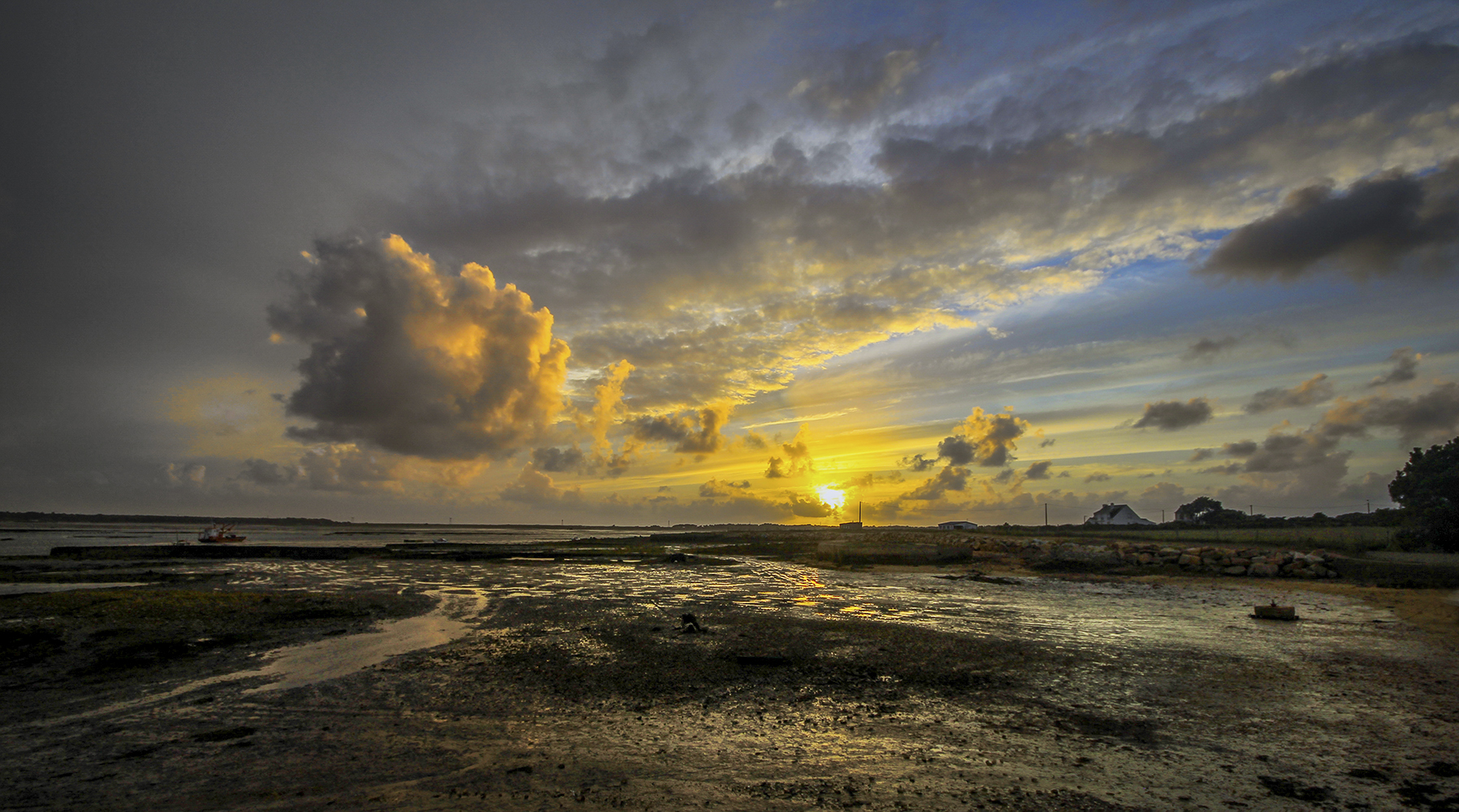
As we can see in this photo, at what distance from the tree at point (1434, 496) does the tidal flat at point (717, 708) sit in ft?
73.1

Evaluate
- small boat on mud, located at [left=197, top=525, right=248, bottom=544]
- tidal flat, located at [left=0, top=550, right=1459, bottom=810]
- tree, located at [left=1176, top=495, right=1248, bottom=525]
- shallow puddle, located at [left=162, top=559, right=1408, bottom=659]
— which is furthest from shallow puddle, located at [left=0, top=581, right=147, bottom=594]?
tree, located at [left=1176, top=495, right=1248, bottom=525]

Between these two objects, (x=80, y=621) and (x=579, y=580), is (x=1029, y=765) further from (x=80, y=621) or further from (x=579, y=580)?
(x=579, y=580)

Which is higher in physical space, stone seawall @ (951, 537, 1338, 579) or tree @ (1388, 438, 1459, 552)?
tree @ (1388, 438, 1459, 552)

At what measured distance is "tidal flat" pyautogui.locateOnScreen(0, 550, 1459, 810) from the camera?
7.20 m

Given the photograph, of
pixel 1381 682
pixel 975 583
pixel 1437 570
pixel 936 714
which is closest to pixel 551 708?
pixel 936 714

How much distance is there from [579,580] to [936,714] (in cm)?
2838

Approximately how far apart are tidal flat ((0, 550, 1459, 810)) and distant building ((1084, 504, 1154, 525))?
3433 inches

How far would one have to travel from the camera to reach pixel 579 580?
35125mm

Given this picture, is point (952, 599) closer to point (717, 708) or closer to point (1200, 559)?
point (717, 708)

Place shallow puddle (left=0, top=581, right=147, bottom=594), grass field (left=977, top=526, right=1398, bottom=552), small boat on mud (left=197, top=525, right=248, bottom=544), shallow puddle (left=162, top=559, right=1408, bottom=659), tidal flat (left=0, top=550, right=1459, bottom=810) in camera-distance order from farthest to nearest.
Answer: small boat on mud (left=197, top=525, right=248, bottom=544), grass field (left=977, top=526, right=1398, bottom=552), shallow puddle (left=0, top=581, right=147, bottom=594), shallow puddle (left=162, top=559, right=1408, bottom=659), tidal flat (left=0, top=550, right=1459, bottom=810)

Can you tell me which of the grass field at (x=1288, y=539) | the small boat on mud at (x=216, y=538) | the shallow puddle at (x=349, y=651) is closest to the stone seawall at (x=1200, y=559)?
the grass field at (x=1288, y=539)

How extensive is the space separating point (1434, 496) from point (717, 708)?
60571 millimetres

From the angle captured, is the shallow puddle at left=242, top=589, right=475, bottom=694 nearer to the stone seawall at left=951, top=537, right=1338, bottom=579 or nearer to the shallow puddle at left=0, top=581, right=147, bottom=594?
the shallow puddle at left=0, top=581, right=147, bottom=594

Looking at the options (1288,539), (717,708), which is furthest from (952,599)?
(1288,539)
